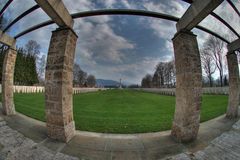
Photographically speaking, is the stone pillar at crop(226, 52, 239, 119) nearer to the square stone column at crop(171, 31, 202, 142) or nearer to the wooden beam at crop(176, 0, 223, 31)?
the square stone column at crop(171, 31, 202, 142)

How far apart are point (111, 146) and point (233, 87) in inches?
310

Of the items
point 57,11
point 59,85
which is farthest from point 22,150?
point 57,11

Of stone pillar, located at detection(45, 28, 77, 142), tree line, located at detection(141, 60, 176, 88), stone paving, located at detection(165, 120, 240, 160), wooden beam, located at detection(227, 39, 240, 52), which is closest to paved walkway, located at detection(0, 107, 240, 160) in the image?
stone paving, located at detection(165, 120, 240, 160)

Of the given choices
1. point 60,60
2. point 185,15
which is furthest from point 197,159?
point 60,60

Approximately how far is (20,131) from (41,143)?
1.54 metres

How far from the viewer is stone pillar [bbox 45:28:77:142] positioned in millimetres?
4832

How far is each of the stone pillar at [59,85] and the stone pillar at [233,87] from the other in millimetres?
8607

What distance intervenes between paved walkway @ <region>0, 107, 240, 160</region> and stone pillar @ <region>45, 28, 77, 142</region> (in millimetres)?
420

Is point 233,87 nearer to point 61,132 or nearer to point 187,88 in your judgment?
point 187,88

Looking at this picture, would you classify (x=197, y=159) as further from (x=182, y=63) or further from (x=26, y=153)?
(x=26, y=153)

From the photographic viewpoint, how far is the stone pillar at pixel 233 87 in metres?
7.98

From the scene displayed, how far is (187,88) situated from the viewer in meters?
4.97

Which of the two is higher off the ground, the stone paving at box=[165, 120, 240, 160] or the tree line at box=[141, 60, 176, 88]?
the tree line at box=[141, 60, 176, 88]

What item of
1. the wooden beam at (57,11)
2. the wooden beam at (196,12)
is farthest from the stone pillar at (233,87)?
the wooden beam at (57,11)
